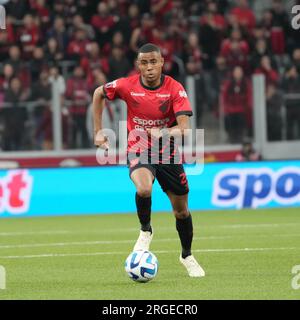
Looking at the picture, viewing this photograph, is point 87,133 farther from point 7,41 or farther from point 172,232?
point 172,232

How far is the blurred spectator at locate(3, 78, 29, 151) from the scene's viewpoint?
2128cm

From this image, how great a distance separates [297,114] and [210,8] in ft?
13.6

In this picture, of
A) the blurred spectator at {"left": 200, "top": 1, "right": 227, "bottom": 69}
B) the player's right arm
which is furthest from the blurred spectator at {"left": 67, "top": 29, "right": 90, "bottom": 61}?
the player's right arm

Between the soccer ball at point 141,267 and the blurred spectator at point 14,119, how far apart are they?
1069 cm

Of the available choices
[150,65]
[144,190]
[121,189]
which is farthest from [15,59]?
[144,190]

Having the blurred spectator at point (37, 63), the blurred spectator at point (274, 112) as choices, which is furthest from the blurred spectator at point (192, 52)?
the blurred spectator at point (37, 63)

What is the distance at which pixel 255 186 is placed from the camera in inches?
803

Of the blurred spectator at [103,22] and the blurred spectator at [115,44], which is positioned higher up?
the blurred spectator at [103,22]

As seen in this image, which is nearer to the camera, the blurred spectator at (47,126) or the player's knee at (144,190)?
the player's knee at (144,190)

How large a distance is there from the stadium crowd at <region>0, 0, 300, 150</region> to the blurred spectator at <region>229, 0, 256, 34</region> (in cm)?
3

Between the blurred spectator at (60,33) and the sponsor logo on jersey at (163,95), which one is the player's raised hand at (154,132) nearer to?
the sponsor logo on jersey at (163,95)

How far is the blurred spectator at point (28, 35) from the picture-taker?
23438mm
